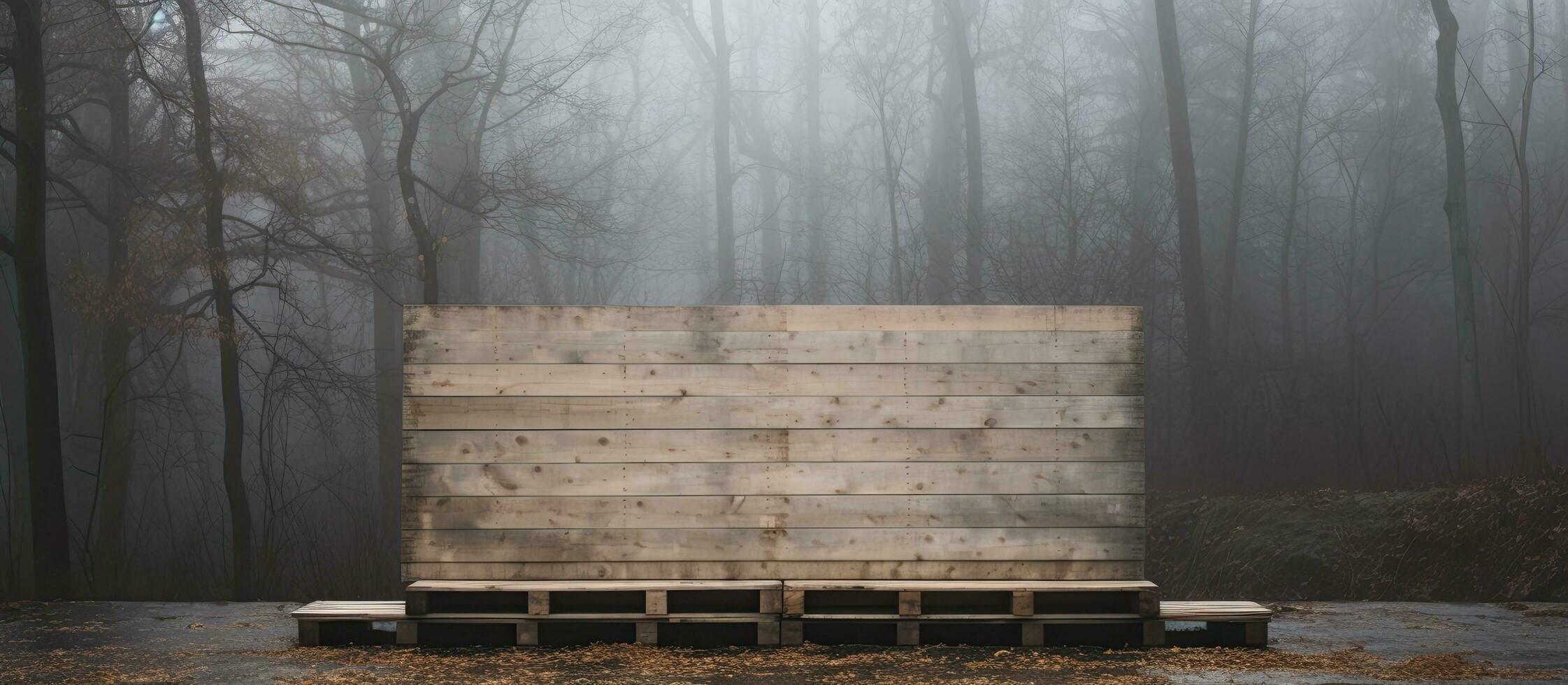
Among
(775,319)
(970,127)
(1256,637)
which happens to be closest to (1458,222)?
(970,127)

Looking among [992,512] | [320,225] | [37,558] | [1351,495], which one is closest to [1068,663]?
[992,512]

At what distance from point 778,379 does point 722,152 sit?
42.4 ft

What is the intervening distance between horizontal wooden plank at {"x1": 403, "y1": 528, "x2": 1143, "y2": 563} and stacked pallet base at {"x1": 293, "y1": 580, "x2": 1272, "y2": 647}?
150 millimetres

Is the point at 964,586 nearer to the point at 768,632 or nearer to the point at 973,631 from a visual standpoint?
the point at 973,631

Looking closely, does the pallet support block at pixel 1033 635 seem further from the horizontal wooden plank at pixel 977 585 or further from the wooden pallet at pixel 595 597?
the wooden pallet at pixel 595 597

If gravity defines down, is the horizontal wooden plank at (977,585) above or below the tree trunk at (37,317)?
below

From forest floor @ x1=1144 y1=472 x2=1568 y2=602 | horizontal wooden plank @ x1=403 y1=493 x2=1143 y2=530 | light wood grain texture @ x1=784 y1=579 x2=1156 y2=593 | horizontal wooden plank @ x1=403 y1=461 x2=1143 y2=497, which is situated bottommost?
forest floor @ x1=1144 y1=472 x2=1568 y2=602

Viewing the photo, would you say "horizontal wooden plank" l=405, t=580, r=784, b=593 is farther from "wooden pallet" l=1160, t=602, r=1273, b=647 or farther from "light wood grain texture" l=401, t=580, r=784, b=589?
"wooden pallet" l=1160, t=602, r=1273, b=647

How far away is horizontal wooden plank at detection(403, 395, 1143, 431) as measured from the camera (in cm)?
649

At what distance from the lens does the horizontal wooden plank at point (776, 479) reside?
645 cm

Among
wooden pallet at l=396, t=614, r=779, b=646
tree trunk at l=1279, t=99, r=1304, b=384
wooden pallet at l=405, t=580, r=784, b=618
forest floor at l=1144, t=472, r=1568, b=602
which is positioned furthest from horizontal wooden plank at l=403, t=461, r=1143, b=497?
tree trunk at l=1279, t=99, r=1304, b=384

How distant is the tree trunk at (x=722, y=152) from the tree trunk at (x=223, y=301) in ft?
29.6

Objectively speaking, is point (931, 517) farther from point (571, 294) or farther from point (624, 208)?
point (624, 208)

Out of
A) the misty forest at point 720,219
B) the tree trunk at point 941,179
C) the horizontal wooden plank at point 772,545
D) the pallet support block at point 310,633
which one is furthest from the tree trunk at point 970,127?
the pallet support block at point 310,633
